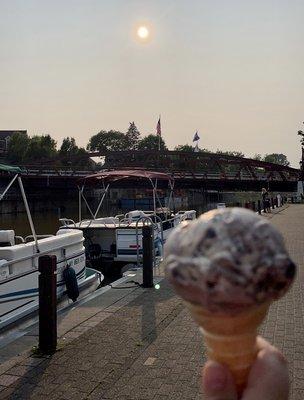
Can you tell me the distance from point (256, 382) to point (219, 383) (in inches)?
3.9

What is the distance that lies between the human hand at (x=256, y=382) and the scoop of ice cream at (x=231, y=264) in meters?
0.20

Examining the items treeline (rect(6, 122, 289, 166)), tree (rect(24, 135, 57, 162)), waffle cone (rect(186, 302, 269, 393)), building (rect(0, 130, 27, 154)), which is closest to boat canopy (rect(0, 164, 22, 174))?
waffle cone (rect(186, 302, 269, 393))

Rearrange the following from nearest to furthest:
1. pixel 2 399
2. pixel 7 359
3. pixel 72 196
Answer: pixel 2 399 < pixel 7 359 < pixel 72 196

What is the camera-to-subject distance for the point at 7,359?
205 inches

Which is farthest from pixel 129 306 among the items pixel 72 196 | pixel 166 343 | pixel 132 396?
pixel 72 196

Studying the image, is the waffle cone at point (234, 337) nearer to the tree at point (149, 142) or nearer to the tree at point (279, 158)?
the tree at point (149, 142)

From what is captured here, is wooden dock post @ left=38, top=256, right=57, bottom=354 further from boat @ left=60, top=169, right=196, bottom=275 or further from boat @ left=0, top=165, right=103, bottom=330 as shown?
boat @ left=60, top=169, right=196, bottom=275

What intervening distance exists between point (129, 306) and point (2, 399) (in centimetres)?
344

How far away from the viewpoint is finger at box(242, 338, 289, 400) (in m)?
1.25

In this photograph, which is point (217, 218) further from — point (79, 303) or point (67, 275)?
point (67, 275)

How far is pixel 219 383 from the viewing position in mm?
1266

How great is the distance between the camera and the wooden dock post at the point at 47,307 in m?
5.40

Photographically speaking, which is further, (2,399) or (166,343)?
(166,343)

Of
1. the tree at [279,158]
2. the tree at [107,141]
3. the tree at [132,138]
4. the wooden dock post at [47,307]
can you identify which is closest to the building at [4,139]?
the tree at [107,141]
